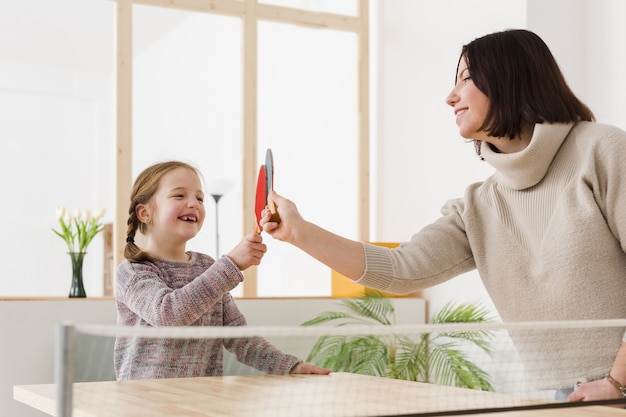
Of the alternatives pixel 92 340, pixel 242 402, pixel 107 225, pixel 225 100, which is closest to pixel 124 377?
pixel 242 402

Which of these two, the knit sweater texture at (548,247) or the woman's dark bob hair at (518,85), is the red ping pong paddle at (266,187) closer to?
the knit sweater texture at (548,247)

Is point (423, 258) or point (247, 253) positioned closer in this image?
point (423, 258)

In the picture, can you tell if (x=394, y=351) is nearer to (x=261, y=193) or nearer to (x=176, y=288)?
(x=176, y=288)

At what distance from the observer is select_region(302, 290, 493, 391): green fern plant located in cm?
487

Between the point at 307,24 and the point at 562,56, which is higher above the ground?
the point at 307,24

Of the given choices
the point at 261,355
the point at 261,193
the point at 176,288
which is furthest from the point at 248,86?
the point at 261,193

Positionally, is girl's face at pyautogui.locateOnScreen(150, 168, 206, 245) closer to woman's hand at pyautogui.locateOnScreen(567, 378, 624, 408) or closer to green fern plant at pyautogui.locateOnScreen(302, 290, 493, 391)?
woman's hand at pyautogui.locateOnScreen(567, 378, 624, 408)

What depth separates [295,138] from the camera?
6371 mm

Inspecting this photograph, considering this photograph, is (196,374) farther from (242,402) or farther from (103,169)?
(103,169)

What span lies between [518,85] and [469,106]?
120 mm

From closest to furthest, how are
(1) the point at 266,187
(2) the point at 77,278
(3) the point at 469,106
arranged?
(3) the point at 469,106
(1) the point at 266,187
(2) the point at 77,278

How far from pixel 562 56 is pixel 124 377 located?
3.44 metres

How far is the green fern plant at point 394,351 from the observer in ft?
16.0

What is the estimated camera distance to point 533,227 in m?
2.05
